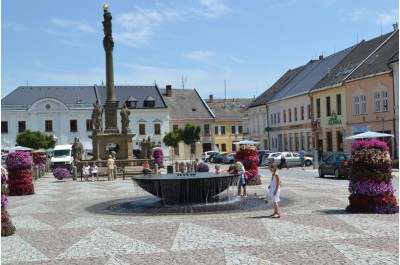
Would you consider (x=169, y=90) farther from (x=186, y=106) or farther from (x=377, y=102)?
(x=377, y=102)

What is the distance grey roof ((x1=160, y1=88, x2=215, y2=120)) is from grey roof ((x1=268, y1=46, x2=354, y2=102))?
66.8 ft

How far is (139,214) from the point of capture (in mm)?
14977

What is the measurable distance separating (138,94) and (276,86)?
70.6 ft

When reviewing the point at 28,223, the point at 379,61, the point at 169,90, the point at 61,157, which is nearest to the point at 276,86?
the point at 169,90

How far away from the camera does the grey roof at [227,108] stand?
83812 millimetres

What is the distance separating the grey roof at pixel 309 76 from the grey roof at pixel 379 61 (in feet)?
23.7

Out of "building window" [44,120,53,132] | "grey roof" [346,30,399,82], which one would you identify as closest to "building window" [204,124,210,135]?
"building window" [44,120,53,132]

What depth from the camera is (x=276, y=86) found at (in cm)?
6444

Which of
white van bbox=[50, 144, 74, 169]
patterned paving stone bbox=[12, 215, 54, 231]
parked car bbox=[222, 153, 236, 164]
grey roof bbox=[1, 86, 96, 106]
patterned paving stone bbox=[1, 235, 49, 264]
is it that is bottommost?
patterned paving stone bbox=[1, 235, 49, 264]

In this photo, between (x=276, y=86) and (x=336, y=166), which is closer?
(x=336, y=166)

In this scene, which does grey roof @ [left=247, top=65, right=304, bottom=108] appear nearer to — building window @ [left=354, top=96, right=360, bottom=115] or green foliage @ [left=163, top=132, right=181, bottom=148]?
green foliage @ [left=163, top=132, right=181, bottom=148]

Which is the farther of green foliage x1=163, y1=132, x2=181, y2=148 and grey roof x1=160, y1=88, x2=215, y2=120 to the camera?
grey roof x1=160, y1=88, x2=215, y2=120

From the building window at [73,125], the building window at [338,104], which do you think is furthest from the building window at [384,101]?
the building window at [73,125]

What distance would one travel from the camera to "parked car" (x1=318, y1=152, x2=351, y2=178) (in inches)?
1105
